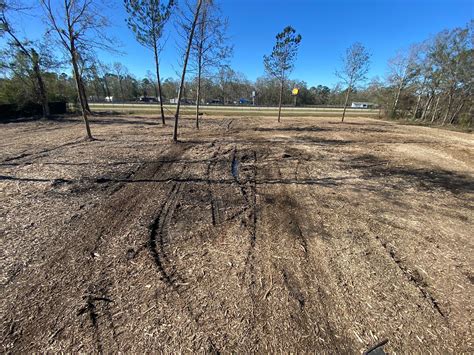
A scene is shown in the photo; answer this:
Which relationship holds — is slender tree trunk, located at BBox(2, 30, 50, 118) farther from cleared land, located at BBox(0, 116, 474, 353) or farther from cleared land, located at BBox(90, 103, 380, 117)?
cleared land, located at BBox(0, 116, 474, 353)

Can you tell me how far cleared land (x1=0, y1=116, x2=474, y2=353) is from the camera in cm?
205

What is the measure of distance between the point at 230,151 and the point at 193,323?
737 cm

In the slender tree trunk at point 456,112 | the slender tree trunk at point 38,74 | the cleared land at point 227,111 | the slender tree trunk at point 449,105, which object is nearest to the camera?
the slender tree trunk at point 38,74

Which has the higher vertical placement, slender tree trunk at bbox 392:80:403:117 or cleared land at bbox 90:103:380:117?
slender tree trunk at bbox 392:80:403:117

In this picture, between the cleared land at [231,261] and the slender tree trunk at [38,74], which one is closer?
the cleared land at [231,261]

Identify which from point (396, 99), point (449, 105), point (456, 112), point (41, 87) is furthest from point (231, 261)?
point (396, 99)

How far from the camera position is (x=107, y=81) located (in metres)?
67.6

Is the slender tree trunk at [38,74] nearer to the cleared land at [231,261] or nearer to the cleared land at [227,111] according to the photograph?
the cleared land at [227,111]

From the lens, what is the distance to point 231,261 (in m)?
2.95

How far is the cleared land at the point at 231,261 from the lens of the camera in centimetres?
205

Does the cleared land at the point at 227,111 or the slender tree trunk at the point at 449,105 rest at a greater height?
the slender tree trunk at the point at 449,105

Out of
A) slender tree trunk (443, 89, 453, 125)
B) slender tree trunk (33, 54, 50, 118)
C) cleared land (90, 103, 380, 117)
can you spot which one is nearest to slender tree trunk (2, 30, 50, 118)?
slender tree trunk (33, 54, 50, 118)

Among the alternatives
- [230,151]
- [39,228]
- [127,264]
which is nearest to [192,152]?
[230,151]

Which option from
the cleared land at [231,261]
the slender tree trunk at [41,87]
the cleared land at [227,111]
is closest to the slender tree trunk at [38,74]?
the slender tree trunk at [41,87]
